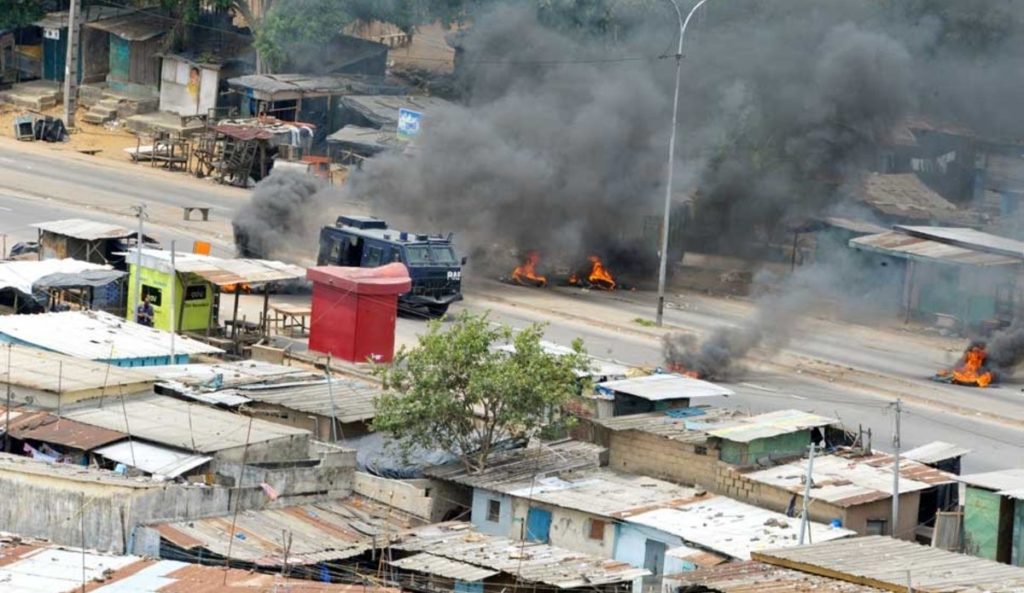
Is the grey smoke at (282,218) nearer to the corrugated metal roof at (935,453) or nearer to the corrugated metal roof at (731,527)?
the corrugated metal roof at (935,453)

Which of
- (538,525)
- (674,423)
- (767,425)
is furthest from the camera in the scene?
(674,423)

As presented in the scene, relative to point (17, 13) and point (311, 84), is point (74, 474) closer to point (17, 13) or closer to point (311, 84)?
→ point (311, 84)

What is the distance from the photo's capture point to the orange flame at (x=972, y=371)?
4431cm

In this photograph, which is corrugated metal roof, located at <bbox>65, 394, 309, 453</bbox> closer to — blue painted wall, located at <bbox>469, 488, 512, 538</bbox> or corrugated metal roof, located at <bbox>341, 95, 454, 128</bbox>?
blue painted wall, located at <bbox>469, 488, 512, 538</bbox>

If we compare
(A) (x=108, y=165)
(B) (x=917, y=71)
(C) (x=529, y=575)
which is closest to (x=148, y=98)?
(A) (x=108, y=165)

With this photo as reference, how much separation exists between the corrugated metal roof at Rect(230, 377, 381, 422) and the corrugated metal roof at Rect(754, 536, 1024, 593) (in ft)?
30.6

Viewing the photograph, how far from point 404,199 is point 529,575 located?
27.1 m

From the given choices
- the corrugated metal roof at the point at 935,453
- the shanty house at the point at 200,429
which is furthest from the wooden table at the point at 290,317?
the corrugated metal roof at the point at 935,453

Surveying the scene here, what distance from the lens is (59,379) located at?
34125 millimetres

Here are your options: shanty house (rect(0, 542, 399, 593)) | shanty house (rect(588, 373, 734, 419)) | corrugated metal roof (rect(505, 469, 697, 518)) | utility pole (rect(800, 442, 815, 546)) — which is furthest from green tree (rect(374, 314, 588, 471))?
shanty house (rect(0, 542, 399, 593))

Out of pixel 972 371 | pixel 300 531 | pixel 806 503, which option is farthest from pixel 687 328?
pixel 300 531

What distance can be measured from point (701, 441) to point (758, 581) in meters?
7.12

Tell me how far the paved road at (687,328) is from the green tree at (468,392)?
788 cm

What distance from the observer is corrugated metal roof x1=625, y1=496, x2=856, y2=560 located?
96.0 feet
